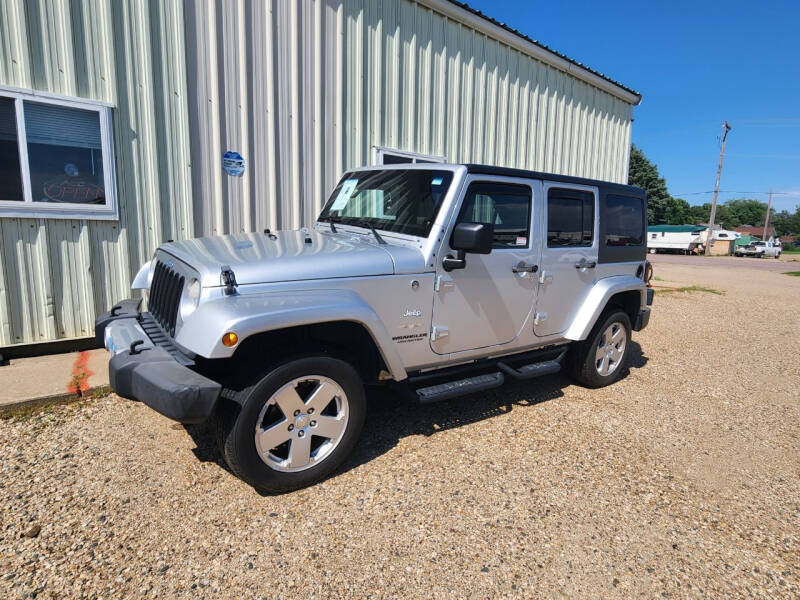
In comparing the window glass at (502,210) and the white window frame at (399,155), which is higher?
the white window frame at (399,155)

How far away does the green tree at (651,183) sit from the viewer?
50750 mm

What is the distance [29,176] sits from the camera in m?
4.57

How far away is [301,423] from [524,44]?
886 centimetres

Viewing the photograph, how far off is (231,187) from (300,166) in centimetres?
101

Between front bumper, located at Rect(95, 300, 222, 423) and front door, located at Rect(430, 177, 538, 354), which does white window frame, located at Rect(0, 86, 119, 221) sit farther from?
front door, located at Rect(430, 177, 538, 354)

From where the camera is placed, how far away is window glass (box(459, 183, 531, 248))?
3.45 metres

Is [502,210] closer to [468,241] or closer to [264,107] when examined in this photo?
[468,241]

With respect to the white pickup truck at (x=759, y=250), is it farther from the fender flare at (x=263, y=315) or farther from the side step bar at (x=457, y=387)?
the fender flare at (x=263, y=315)

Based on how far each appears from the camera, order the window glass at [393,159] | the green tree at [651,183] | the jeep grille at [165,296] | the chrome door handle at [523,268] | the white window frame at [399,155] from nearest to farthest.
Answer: the jeep grille at [165,296] → the chrome door handle at [523,268] → the white window frame at [399,155] → the window glass at [393,159] → the green tree at [651,183]

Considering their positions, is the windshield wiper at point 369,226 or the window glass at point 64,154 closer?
the windshield wiper at point 369,226

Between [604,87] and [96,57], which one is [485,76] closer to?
[604,87]

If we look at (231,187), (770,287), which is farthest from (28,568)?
(770,287)

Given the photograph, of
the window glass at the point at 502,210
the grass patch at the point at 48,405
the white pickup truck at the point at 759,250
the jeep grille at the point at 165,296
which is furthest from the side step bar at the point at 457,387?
the white pickup truck at the point at 759,250

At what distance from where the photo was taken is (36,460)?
9.85ft
